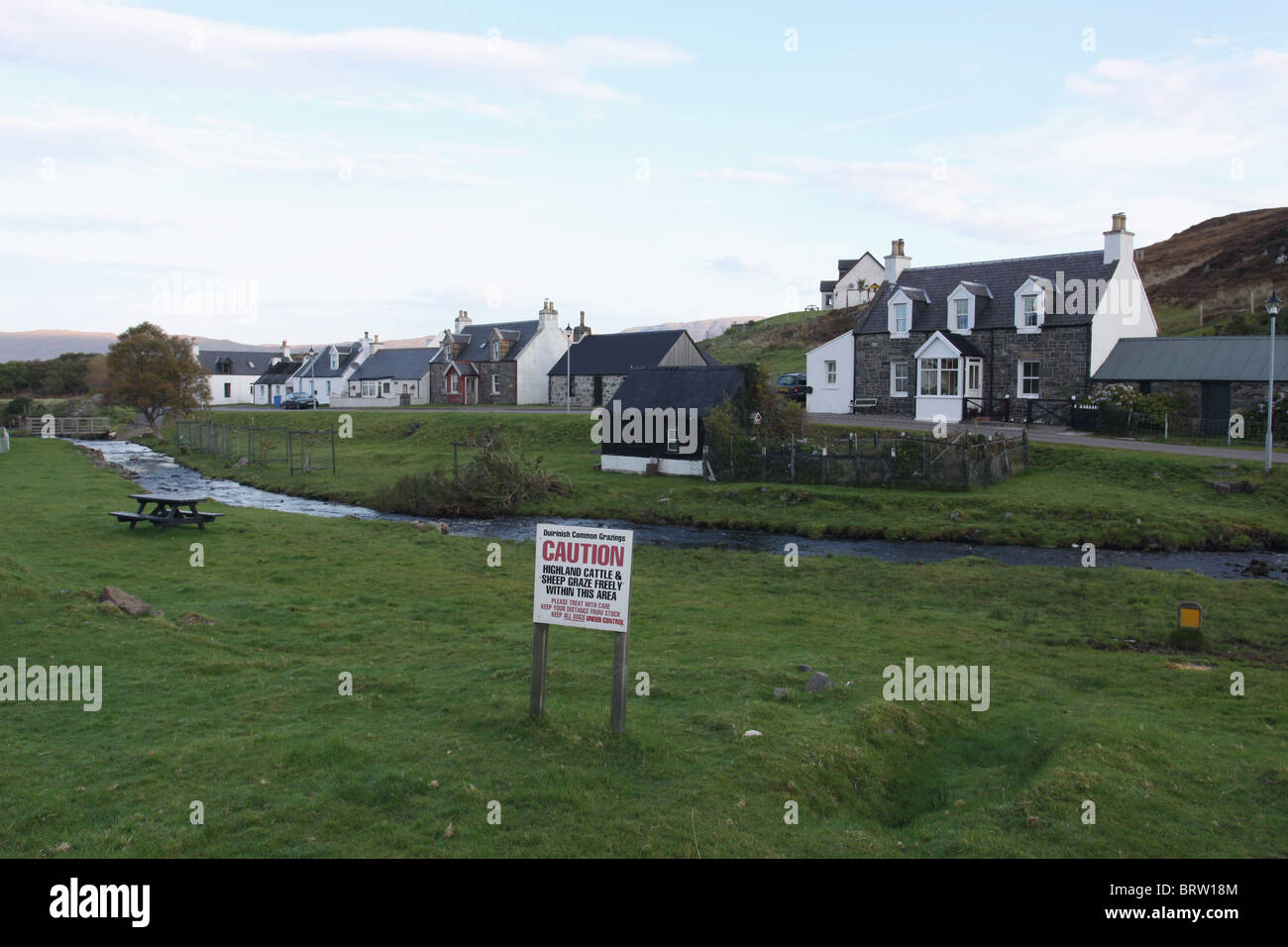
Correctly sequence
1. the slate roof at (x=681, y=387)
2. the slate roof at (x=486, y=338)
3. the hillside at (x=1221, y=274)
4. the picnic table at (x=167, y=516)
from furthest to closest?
the slate roof at (x=486, y=338)
the hillside at (x=1221, y=274)
the slate roof at (x=681, y=387)
the picnic table at (x=167, y=516)

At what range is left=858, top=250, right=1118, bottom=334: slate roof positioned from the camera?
158 ft

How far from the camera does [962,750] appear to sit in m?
10.8

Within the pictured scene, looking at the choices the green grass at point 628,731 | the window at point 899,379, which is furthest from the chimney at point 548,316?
the green grass at point 628,731

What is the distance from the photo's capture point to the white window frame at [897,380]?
53906 millimetres

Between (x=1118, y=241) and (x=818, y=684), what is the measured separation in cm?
4337

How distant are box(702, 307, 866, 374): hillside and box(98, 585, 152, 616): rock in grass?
67.5 m

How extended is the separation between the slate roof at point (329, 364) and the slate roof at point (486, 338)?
2208 centimetres

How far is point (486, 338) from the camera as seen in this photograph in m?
87.2

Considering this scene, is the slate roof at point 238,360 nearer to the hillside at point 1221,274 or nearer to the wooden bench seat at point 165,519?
the wooden bench seat at point 165,519

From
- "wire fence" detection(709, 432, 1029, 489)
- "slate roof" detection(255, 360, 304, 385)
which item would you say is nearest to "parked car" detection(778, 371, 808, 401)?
"wire fence" detection(709, 432, 1029, 489)

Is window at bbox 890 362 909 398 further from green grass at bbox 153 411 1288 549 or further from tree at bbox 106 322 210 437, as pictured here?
tree at bbox 106 322 210 437
